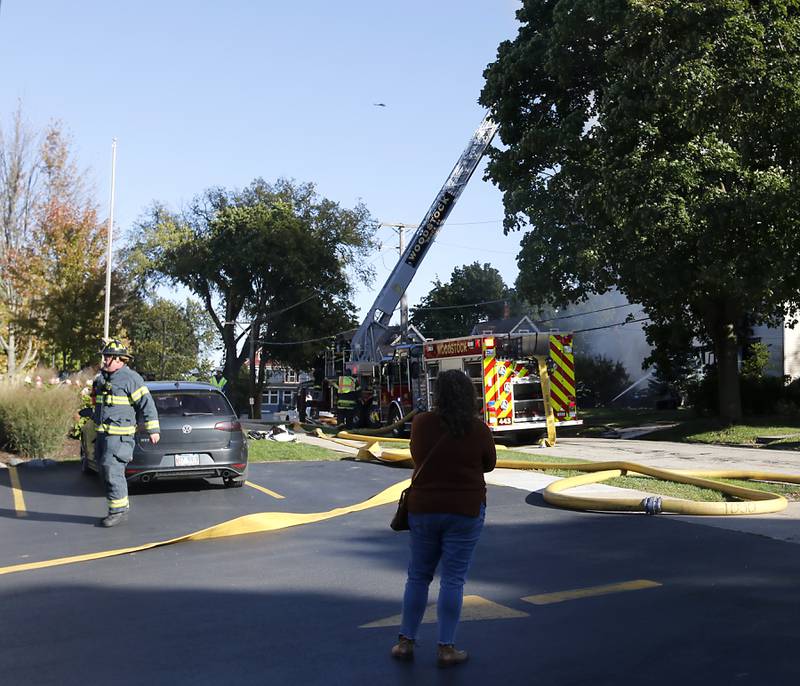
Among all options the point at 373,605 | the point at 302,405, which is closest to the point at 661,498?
the point at 373,605

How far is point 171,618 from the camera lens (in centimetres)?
559

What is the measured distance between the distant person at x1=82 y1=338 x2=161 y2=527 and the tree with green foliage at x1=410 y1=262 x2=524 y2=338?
2185 inches

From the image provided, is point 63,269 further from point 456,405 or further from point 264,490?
point 456,405

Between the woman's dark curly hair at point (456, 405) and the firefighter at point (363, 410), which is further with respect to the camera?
the firefighter at point (363, 410)

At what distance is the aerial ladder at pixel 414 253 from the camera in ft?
92.3

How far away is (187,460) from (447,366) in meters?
11.5

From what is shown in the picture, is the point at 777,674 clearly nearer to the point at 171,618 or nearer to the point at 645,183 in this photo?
the point at 171,618

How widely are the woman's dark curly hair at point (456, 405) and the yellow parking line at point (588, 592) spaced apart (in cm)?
176

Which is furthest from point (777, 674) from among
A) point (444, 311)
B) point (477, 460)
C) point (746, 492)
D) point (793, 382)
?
point (444, 311)

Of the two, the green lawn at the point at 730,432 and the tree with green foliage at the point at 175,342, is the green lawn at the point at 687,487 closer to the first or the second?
the green lawn at the point at 730,432

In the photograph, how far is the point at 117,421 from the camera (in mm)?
9250

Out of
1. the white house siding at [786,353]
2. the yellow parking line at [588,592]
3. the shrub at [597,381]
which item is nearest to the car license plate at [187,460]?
the yellow parking line at [588,592]

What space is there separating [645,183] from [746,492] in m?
11.4

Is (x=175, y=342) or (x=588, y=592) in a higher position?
(x=175, y=342)
